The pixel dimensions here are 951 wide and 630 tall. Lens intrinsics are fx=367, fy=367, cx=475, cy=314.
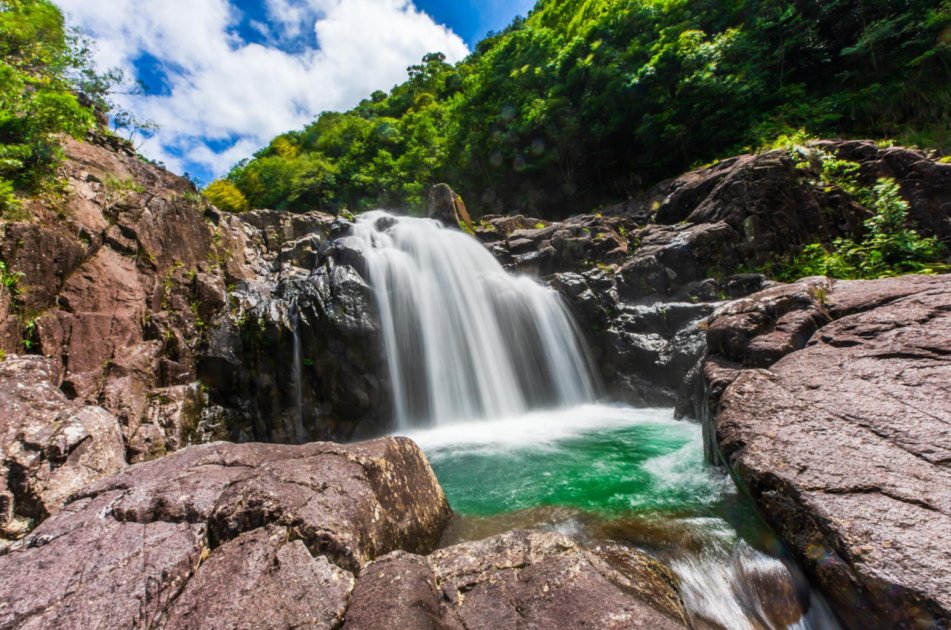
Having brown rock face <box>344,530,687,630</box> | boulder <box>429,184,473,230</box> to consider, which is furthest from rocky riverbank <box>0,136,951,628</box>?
boulder <box>429,184,473,230</box>

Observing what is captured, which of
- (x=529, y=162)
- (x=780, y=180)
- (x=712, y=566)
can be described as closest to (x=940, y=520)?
(x=712, y=566)

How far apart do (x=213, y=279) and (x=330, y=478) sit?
8191 mm

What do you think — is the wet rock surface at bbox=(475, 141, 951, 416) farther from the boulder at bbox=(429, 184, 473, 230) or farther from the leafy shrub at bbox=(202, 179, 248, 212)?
the leafy shrub at bbox=(202, 179, 248, 212)

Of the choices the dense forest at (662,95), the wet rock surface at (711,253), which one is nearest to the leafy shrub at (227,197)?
the dense forest at (662,95)

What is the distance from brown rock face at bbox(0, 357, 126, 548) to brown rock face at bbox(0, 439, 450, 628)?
2.63 feet

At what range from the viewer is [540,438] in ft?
24.7

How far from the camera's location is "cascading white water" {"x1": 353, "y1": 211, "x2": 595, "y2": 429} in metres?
9.81

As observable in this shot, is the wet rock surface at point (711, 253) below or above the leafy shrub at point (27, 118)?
below

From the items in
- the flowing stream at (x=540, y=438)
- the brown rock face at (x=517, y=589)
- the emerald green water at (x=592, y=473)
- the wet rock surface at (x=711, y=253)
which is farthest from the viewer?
the wet rock surface at (x=711, y=253)

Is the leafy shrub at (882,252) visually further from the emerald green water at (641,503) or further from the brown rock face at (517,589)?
the brown rock face at (517,589)

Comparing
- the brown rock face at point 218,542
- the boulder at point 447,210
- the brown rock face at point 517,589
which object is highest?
the boulder at point 447,210

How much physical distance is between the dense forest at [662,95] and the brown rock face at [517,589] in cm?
1812

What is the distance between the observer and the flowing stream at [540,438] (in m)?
2.94

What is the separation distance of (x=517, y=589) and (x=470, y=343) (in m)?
8.53
